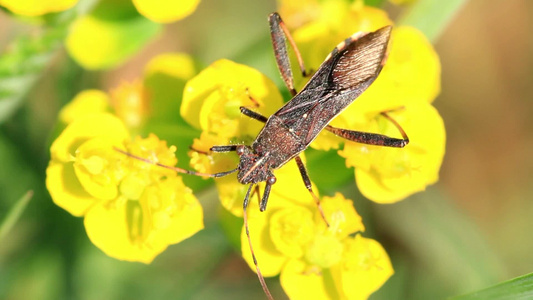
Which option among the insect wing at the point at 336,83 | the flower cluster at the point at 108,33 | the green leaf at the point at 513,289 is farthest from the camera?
the flower cluster at the point at 108,33

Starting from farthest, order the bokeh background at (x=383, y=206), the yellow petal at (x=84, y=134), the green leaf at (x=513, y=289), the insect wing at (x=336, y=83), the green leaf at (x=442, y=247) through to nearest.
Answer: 1. the green leaf at (x=442, y=247)
2. the bokeh background at (x=383, y=206)
3. the insect wing at (x=336, y=83)
4. the yellow petal at (x=84, y=134)
5. the green leaf at (x=513, y=289)

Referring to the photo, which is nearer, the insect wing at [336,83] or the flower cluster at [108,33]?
the insect wing at [336,83]

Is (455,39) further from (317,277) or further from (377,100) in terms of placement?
(317,277)

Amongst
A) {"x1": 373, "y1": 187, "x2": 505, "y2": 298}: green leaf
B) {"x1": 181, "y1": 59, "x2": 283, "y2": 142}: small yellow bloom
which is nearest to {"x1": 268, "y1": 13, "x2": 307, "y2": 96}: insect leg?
{"x1": 181, "y1": 59, "x2": 283, "y2": 142}: small yellow bloom

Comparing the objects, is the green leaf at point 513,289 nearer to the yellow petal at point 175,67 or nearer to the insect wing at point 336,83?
the insect wing at point 336,83

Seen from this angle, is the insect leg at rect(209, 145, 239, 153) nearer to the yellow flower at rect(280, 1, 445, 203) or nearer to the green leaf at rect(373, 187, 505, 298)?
the yellow flower at rect(280, 1, 445, 203)

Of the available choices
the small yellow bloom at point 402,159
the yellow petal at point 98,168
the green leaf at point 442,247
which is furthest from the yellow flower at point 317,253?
the green leaf at point 442,247

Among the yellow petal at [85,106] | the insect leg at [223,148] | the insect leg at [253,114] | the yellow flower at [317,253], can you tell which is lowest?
the yellow petal at [85,106]

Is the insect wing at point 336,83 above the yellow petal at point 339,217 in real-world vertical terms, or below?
above
